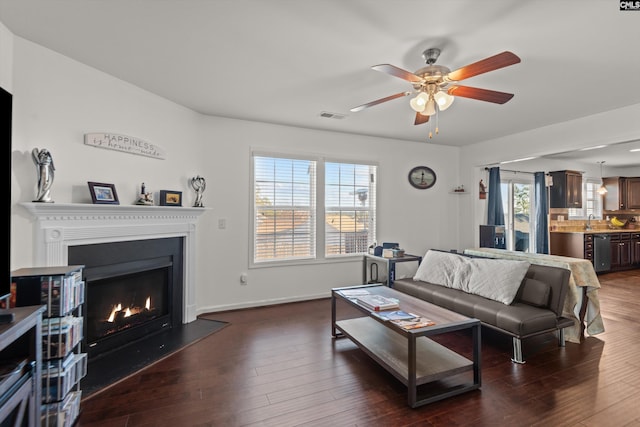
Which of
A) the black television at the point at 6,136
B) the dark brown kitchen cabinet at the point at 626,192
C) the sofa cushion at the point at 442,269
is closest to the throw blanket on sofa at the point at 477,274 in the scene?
the sofa cushion at the point at 442,269

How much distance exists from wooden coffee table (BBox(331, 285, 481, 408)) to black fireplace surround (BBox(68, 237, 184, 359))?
1987 mm

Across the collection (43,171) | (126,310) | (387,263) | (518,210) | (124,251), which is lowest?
(126,310)

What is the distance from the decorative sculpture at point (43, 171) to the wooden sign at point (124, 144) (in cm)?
40

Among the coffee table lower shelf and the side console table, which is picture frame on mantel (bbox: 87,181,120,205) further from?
the side console table

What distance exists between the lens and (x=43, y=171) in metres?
2.17

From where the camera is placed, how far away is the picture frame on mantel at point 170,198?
10.4 ft

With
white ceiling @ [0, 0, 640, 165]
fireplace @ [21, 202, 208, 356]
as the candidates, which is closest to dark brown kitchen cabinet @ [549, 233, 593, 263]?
white ceiling @ [0, 0, 640, 165]

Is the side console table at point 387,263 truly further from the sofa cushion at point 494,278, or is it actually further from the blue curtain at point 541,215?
the blue curtain at point 541,215

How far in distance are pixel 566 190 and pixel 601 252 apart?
4.84 feet

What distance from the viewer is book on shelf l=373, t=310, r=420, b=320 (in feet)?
7.60

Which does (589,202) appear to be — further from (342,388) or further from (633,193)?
(342,388)

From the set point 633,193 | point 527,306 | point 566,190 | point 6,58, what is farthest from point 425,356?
point 633,193

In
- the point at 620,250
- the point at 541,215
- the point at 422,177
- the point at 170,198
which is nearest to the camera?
the point at 170,198

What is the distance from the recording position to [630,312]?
3.92 meters
